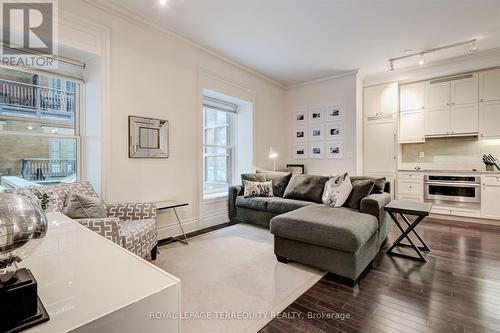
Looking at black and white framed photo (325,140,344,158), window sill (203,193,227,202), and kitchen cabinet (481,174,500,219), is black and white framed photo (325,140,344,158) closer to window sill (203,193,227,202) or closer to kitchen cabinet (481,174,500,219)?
kitchen cabinet (481,174,500,219)

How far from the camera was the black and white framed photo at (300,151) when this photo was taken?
5.53 metres

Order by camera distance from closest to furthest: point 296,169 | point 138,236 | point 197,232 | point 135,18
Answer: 1. point 138,236
2. point 135,18
3. point 197,232
4. point 296,169

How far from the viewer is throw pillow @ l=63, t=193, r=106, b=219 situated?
2047mm

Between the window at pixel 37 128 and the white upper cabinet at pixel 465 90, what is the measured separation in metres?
5.93

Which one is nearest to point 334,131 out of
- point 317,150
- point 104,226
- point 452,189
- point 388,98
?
point 317,150

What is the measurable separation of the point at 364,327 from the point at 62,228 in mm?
1901

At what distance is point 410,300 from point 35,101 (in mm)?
4018

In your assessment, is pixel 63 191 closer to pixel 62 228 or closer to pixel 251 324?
pixel 62 228

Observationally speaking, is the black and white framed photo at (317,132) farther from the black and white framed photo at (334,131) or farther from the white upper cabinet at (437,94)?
the white upper cabinet at (437,94)

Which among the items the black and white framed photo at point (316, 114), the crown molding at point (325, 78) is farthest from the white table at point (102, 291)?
the crown molding at point (325, 78)

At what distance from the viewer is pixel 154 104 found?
320 cm

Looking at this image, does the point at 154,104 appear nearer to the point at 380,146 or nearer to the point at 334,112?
the point at 334,112

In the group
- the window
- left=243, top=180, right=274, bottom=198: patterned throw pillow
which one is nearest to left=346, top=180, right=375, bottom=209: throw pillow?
left=243, top=180, right=274, bottom=198: patterned throw pillow

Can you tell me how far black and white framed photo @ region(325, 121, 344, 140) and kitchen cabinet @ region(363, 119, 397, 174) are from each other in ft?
2.07
